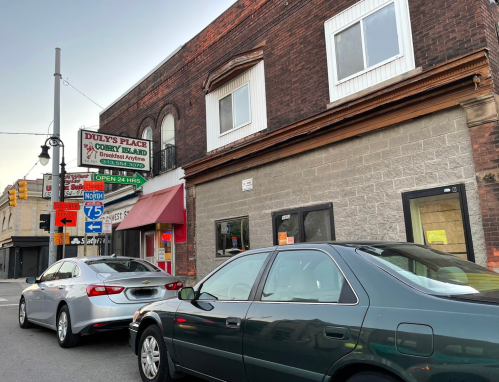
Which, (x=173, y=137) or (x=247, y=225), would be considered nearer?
(x=247, y=225)

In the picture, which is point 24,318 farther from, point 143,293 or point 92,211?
point 92,211

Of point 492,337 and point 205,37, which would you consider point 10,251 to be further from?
point 492,337

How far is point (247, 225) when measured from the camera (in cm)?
1148

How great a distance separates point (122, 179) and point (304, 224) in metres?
8.10

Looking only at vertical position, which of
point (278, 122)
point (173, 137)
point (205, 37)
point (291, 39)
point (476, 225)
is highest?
point (205, 37)

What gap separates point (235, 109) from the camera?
12.2 meters

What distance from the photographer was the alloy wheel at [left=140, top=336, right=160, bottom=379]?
4.68 metres

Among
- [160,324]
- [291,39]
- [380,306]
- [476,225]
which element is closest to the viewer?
[380,306]

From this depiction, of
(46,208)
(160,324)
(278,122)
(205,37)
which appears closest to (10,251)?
(46,208)

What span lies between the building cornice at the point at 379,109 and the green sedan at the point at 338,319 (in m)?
4.56

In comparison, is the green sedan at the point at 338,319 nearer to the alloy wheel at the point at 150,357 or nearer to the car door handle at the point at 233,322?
the car door handle at the point at 233,322

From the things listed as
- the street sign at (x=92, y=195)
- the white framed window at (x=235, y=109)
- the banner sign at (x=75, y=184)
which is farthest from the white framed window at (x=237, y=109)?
the banner sign at (x=75, y=184)

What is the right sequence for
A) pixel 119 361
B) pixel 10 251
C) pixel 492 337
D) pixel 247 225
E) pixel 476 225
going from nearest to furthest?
pixel 492 337, pixel 119 361, pixel 476 225, pixel 247 225, pixel 10 251

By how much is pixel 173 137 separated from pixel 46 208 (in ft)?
81.8
